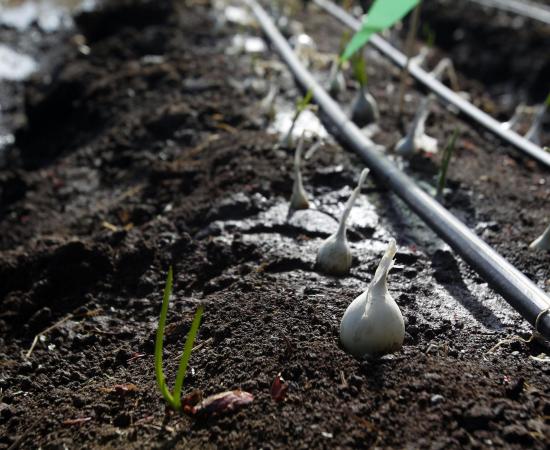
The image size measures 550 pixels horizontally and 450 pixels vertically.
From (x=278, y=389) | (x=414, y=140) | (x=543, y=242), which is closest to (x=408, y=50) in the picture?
(x=414, y=140)

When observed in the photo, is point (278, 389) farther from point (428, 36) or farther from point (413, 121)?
point (428, 36)

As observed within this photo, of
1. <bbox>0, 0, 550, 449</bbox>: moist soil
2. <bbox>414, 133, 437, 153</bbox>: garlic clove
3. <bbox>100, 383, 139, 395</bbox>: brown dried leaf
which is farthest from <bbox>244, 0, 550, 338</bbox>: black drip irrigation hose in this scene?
<bbox>100, 383, 139, 395</bbox>: brown dried leaf

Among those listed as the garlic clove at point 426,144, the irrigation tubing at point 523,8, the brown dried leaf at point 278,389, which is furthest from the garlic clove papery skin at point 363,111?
the irrigation tubing at point 523,8

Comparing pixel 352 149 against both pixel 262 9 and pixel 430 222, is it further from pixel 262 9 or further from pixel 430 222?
pixel 262 9

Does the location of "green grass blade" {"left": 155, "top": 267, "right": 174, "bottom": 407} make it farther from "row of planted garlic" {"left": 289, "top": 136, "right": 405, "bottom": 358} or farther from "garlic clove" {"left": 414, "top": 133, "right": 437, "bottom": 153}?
"garlic clove" {"left": 414, "top": 133, "right": 437, "bottom": 153}

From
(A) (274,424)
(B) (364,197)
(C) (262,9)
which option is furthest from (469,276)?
(C) (262,9)

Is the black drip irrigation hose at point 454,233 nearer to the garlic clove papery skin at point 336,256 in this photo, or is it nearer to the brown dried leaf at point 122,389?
the garlic clove papery skin at point 336,256

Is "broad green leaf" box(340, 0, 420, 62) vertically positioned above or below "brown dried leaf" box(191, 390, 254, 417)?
above
